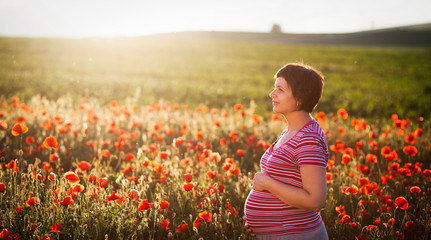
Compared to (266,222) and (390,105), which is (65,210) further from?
(390,105)

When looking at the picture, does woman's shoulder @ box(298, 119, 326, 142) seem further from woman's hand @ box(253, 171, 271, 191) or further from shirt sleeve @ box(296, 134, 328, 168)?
woman's hand @ box(253, 171, 271, 191)

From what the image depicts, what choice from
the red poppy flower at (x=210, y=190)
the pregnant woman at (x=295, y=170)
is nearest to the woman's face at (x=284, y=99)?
the pregnant woman at (x=295, y=170)

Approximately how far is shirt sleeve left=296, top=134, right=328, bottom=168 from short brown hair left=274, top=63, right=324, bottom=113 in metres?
0.23

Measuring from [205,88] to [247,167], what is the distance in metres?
9.89

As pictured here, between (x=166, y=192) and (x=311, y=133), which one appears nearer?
(x=311, y=133)

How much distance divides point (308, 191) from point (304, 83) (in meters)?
0.64

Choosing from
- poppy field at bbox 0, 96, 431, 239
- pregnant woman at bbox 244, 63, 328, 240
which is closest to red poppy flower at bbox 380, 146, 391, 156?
poppy field at bbox 0, 96, 431, 239

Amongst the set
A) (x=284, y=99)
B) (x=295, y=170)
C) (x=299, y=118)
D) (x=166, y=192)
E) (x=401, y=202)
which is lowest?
(x=166, y=192)

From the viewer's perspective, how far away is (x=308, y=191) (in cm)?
197

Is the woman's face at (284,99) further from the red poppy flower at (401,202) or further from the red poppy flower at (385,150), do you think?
the red poppy flower at (385,150)

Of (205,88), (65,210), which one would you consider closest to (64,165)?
(65,210)

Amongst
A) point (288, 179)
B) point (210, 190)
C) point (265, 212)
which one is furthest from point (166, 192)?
point (288, 179)

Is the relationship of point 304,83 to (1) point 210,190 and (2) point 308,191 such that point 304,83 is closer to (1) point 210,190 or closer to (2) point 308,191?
(2) point 308,191

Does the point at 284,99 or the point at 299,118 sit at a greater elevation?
the point at 284,99
